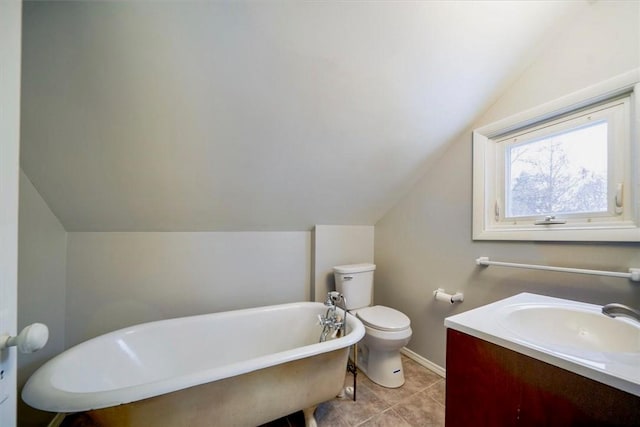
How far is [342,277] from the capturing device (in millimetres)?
2016

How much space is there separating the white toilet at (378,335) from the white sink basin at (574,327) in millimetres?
782

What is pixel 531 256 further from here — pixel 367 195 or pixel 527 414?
pixel 367 195

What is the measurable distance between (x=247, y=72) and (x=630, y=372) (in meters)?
1.62

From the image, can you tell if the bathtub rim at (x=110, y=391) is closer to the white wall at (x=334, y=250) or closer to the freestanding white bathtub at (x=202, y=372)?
the freestanding white bathtub at (x=202, y=372)

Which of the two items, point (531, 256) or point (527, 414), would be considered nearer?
point (527, 414)

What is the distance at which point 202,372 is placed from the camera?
3.14 ft

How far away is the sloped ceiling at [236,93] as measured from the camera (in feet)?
3.16

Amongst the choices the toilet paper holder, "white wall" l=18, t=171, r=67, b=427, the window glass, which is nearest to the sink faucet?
the window glass

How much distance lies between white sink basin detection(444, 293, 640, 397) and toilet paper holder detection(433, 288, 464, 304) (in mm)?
496

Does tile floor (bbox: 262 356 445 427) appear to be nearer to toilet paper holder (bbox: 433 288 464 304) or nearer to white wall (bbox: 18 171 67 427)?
toilet paper holder (bbox: 433 288 464 304)

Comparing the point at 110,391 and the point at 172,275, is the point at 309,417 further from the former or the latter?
the point at 172,275

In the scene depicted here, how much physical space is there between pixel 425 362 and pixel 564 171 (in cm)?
167

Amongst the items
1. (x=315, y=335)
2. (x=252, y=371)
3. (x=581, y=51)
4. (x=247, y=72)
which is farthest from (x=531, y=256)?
(x=247, y=72)

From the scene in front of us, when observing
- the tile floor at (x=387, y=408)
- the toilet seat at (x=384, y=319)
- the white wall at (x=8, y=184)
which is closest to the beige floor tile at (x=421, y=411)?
the tile floor at (x=387, y=408)
